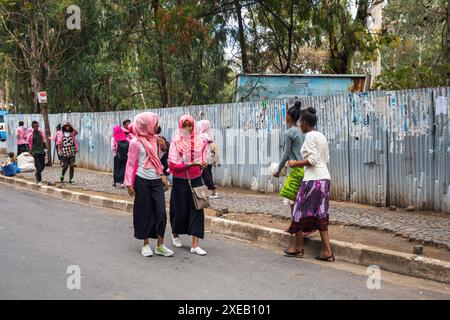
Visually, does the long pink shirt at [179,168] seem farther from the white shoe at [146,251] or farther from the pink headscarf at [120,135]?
the pink headscarf at [120,135]

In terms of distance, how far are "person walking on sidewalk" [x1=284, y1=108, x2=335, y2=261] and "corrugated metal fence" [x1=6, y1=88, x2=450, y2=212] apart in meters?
3.21

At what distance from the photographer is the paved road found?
5.25 meters

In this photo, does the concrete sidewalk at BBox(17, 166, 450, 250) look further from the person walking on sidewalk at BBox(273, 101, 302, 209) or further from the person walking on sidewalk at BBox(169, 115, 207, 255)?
the person walking on sidewalk at BBox(169, 115, 207, 255)

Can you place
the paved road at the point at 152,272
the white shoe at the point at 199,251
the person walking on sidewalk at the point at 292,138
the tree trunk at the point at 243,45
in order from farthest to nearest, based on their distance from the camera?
1. the tree trunk at the point at 243,45
2. the person walking on sidewalk at the point at 292,138
3. the white shoe at the point at 199,251
4. the paved road at the point at 152,272

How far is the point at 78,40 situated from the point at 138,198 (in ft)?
62.6

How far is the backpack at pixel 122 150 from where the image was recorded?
44.3 ft

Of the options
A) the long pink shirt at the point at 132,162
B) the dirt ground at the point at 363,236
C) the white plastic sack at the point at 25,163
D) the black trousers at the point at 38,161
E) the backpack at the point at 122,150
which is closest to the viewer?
the dirt ground at the point at 363,236

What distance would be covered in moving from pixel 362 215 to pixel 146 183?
3850 mm

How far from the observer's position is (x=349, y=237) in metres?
7.65

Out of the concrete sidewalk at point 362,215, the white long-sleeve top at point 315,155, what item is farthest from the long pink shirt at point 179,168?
the concrete sidewalk at point 362,215

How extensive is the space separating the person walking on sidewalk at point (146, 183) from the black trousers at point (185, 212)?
0.27 meters

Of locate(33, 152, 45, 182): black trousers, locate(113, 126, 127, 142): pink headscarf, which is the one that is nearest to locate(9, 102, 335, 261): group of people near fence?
locate(113, 126, 127, 142): pink headscarf
